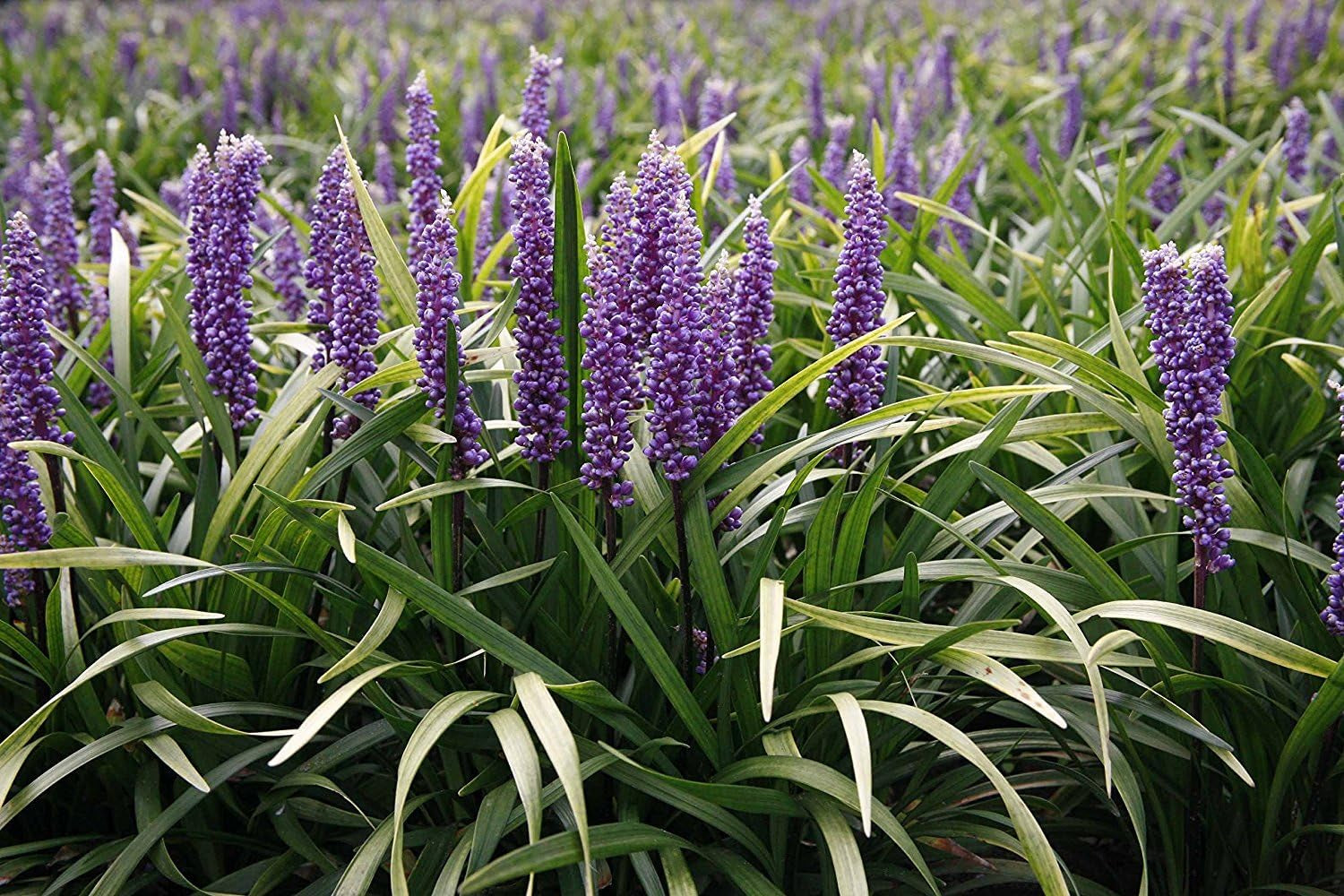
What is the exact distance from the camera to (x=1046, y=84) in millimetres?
9453

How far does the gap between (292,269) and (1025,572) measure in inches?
106

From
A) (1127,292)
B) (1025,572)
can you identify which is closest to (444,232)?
(1025,572)

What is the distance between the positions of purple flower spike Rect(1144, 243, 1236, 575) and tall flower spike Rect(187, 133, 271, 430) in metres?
2.06

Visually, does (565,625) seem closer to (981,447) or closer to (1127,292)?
(981,447)

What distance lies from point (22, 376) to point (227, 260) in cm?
53

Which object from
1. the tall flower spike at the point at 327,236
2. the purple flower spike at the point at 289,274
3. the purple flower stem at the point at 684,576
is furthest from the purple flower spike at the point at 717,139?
the purple flower stem at the point at 684,576

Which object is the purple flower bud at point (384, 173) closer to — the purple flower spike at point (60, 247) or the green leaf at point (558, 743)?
the purple flower spike at point (60, 247)

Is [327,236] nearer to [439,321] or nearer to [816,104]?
[439,321]

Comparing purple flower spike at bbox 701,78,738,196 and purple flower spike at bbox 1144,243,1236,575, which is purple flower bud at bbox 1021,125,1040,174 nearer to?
purple flower spike at bbox 701,78,738,196

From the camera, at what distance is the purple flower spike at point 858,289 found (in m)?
2.90

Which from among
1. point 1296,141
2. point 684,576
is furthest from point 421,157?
point 1296,141

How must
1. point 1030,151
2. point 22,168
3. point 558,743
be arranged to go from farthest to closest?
point 1030,151 → point 22,168 → point 558,743

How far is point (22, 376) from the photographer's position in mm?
2914

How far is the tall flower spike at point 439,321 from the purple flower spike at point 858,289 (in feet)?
2.72
